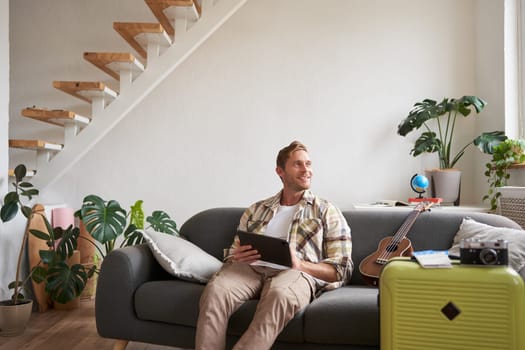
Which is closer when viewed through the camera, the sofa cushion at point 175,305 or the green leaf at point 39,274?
the sofa cushion at point 175,305

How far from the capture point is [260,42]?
4973 mm

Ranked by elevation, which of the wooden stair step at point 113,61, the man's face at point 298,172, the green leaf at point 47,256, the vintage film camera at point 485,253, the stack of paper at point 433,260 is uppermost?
the wooden stair step at point 113,61

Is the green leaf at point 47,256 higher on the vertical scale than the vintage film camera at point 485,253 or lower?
lower

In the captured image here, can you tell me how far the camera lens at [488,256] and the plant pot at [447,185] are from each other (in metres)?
2.28

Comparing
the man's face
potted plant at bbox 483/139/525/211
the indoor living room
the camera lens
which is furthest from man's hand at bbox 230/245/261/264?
the indoor living room

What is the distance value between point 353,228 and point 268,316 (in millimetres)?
918

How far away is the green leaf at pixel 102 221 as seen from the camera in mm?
3703

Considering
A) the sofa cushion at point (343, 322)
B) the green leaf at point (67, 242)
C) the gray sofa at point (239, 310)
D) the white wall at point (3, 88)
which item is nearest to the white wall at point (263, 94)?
the green leaf at point (67, 242)

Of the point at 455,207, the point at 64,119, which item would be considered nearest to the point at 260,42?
the point at 64,119

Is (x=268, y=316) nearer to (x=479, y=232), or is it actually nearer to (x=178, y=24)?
(x=479, y=232)

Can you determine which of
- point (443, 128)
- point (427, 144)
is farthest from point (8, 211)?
point (443, 128)

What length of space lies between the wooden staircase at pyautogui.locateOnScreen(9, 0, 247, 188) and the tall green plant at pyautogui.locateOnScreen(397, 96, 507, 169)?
1553 mm

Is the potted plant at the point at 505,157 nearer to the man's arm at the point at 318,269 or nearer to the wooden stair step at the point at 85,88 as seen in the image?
the man's arm at the point at 318,269

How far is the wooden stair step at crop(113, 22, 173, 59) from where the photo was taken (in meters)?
4.25
